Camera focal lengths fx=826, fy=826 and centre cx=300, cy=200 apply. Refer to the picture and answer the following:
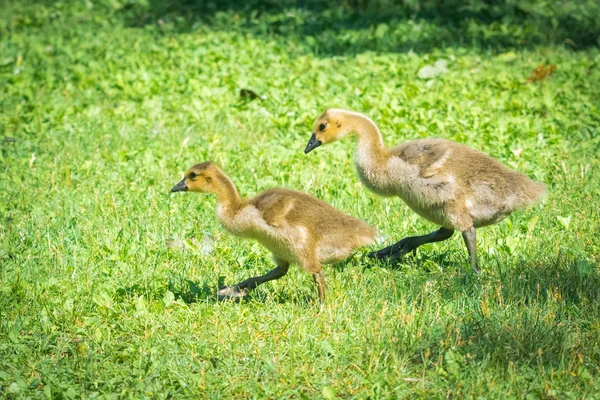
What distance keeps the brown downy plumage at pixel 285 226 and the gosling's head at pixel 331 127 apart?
872mm

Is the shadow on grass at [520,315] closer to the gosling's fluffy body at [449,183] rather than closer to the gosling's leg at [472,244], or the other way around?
the gosling's leg at [472,244]

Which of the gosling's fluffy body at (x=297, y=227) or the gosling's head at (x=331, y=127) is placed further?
the gosling's head at (x=331, y=127)

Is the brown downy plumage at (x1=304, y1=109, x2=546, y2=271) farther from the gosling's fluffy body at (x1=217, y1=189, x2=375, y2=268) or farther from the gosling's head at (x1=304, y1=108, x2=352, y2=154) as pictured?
the gosling's fluffy body at (x1=217, y1=189, x2=375, y2=268)

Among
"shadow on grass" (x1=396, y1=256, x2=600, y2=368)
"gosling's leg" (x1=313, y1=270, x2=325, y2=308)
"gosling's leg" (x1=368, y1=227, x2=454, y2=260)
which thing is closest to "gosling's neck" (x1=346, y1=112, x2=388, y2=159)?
"gosling's leg" (x1=368, y1=227, x2=454, y2=260)

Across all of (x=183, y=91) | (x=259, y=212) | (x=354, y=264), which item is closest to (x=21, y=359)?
(x=259, y=212)

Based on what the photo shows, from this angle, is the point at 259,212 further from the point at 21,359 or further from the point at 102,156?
the point at 102,156

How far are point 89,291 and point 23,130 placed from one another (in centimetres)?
451

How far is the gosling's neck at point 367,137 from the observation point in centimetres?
621

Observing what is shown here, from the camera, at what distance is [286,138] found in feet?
30.0

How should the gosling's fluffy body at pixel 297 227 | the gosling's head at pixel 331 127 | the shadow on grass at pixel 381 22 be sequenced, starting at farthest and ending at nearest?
the shadow on grass at pixel 381 22
the gosling's head at pixel 331 127
the gosling's fluffy body at pixel 297 227

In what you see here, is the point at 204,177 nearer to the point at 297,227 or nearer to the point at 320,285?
the point at 297,227

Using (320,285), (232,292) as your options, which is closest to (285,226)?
(320,285)

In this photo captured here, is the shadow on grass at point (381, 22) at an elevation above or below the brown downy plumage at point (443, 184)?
below

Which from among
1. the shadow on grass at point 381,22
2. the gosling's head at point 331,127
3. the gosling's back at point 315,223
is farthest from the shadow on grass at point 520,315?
the shadow on grass at point 381,22
